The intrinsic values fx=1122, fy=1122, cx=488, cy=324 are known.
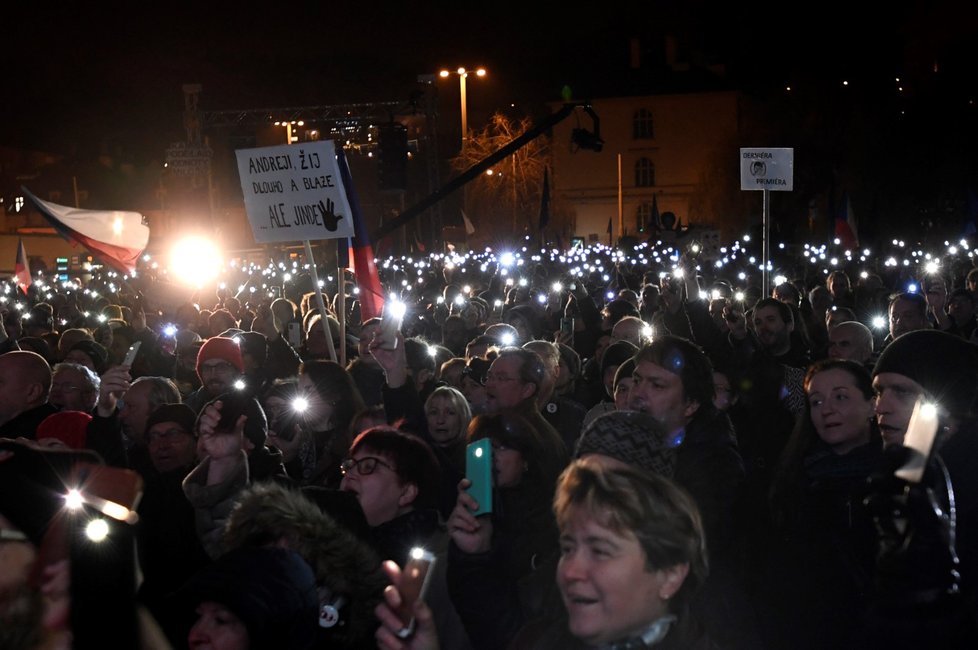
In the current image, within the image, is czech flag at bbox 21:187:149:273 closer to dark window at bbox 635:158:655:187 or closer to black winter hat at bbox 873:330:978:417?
black winter hat at bbox 873:330:978:417

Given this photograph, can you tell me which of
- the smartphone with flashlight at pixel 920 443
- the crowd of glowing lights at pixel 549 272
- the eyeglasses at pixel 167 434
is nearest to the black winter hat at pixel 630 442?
the smartphone with flashlight at pixel 920 443

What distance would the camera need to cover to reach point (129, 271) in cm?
1395

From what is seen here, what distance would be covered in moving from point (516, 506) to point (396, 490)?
0.46m

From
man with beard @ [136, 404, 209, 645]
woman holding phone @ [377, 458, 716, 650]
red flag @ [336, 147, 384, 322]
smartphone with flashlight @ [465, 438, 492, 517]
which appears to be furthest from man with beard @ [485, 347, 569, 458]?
red flag @ [336, 147, 384, 322]

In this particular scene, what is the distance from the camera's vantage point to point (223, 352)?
309 inches

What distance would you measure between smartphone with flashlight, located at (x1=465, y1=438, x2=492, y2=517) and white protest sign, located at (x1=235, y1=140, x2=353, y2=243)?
5.34 m

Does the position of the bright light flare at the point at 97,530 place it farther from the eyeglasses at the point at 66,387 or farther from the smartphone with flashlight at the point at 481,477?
the eyeglasses at the point at 66,387

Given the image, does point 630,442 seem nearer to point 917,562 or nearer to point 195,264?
point 917,562

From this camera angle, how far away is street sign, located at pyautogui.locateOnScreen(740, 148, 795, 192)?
11.9 m

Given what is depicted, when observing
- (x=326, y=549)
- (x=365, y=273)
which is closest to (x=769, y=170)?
(x=365, y=273)

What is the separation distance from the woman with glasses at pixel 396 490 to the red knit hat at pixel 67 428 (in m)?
2.29

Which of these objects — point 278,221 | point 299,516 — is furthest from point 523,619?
point 278,221

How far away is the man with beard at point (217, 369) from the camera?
7.63 m

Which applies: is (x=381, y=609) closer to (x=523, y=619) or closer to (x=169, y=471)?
(x=523, y=619)
